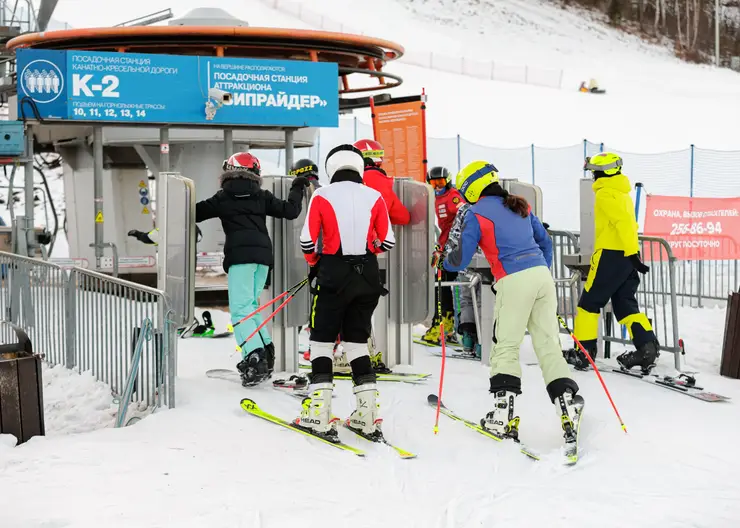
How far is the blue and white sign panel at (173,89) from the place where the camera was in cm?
1191

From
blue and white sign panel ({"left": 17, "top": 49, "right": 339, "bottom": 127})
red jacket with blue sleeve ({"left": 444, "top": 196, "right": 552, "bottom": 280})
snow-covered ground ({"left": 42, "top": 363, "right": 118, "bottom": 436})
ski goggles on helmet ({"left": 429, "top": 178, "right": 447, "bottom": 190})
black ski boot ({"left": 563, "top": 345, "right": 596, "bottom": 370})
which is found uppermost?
blue and white sign panel ({"left": 17, "top": 49, "right": 339, "bottom": 127})

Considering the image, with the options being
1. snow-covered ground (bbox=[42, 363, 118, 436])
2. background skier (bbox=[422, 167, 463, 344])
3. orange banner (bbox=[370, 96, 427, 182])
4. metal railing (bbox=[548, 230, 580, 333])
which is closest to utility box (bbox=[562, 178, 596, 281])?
metal railing (bbox=[548, 230, 580, 333])

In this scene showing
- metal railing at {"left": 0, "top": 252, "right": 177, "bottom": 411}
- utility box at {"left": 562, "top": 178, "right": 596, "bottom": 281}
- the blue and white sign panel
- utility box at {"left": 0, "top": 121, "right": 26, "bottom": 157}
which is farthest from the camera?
the blue and white sign panel

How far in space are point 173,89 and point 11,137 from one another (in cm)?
223

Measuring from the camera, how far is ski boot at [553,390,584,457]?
5324 mm

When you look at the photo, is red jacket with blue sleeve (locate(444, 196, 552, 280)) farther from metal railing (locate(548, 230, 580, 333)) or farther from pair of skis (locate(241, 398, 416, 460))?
metal railing (locate(548, 230, 580, 333))

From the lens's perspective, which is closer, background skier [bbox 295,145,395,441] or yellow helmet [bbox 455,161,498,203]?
background skier [bbox 295,145,395,441]

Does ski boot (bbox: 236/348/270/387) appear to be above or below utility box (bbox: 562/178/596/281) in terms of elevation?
below

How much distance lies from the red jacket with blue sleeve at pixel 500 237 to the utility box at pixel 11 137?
8.17 meters

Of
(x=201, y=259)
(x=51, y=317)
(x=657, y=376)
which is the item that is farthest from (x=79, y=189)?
(x=657, y=376)

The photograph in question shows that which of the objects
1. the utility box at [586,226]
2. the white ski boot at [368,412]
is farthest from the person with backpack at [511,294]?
the utility box at [586,226]

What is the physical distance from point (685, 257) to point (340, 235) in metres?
9.41

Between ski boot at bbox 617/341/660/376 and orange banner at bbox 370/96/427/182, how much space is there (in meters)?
5.77

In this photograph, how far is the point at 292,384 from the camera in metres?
6.86
